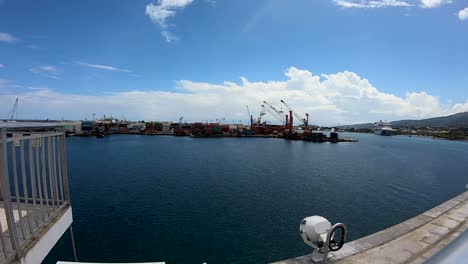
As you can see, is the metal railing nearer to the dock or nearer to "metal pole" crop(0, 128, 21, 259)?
"metal pole" crop(0, 128, 21, 259)

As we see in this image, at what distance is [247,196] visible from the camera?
14633 mm

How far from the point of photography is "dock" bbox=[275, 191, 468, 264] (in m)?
4.35

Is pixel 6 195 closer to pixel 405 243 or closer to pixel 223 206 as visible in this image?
pixel 405 243

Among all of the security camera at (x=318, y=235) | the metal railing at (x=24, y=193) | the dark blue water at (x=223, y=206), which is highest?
the metal railing at (x=24, y=193)

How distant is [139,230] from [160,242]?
136 centimetres

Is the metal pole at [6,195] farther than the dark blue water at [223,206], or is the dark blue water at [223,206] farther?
the dark blue water at [223,206]

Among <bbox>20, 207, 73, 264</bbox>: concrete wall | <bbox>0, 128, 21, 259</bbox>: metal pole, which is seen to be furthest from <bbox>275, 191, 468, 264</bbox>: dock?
<bbox>0, 128, 21, 259</bbox>: metal pole

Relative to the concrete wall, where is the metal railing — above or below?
above

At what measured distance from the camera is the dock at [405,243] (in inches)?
171

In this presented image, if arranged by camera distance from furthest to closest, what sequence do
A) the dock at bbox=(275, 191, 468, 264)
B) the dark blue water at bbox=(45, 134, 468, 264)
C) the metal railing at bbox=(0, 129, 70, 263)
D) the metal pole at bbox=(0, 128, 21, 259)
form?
the dark blue water at bbox=(45, 134, 468, 264), the dock at bbox=(275, 191, 468, 264), the metal railing at bbox=(0, 129, 70, 263), the metal pole at bbox=(0, 128, 21, 259)

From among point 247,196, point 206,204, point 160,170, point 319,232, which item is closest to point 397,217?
point 247,196

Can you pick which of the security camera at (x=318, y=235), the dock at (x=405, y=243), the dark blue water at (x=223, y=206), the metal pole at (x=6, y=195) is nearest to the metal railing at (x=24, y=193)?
the metal pole at (x=6, y=195)

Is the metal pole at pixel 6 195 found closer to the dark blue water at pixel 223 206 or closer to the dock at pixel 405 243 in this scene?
the dock at pixel 405 243

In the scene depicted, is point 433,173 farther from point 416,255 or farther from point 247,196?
point 416,255
